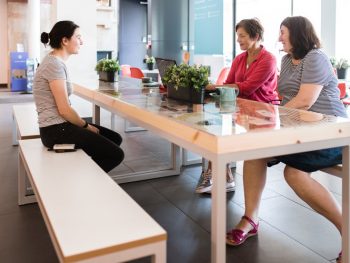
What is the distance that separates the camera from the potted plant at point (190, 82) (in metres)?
2.43

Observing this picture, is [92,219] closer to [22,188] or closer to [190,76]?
[190,76]

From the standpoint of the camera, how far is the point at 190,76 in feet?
8.05

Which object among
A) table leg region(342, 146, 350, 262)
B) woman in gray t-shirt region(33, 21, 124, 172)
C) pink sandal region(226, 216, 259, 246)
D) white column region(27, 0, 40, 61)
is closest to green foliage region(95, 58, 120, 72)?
woman in gray t-shirt region(33, 21, 124, 172)

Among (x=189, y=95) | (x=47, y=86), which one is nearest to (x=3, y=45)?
(x=47, y=86)

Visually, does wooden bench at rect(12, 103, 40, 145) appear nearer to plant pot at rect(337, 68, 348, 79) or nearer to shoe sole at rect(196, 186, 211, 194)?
shoe sole at rect(196, 186, 211, 194)

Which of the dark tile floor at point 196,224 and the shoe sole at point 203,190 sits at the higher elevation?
the shoe sole at point 203,190

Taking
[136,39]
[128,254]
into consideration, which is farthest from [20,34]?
[128,254]

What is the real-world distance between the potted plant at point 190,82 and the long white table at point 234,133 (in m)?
0.16

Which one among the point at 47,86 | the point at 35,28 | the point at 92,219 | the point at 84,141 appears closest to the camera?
the point at 92,219

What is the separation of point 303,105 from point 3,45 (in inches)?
485

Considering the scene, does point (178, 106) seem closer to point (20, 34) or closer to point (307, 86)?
point (307, 86)

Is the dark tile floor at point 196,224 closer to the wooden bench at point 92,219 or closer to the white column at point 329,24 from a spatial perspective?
the wooden bench at point 92,219

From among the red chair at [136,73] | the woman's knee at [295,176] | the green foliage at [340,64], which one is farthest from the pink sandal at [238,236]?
the red chair at [136,73]

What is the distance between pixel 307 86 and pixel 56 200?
1452 mm
